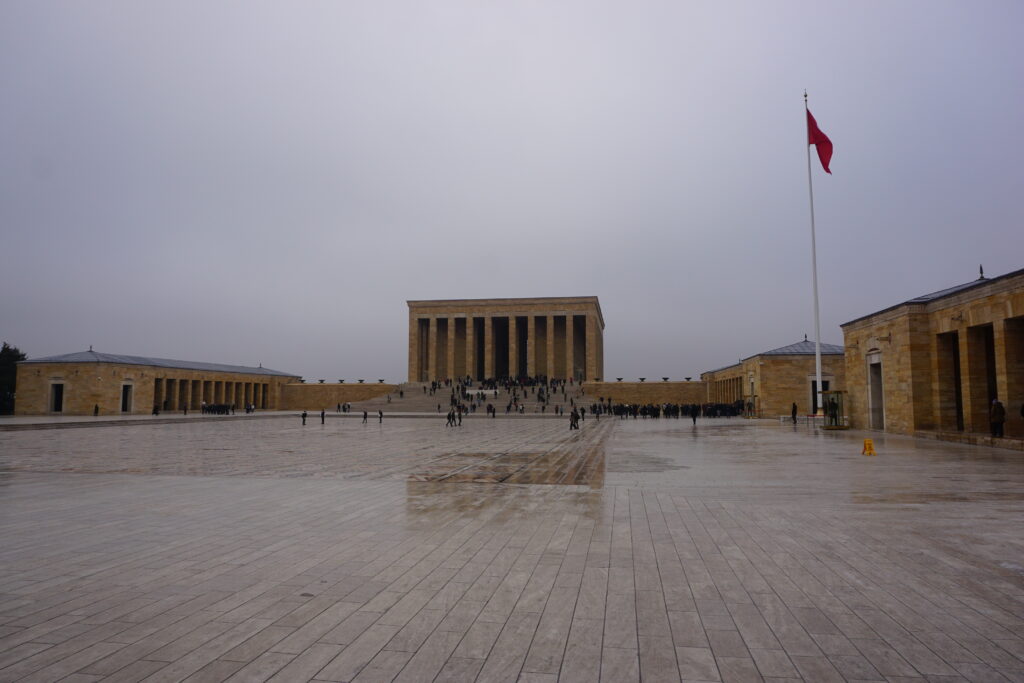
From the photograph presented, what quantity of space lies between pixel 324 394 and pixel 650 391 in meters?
28.8

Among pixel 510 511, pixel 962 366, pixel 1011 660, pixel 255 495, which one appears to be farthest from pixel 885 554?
pixel 962 366

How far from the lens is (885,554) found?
183 inches

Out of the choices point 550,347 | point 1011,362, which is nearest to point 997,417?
point 1011,362

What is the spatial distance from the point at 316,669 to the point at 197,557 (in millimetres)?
2447

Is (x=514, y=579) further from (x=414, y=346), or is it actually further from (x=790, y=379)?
(x=414, y=346)

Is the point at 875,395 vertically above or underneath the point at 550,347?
underneath

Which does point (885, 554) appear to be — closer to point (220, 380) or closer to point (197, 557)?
point (197, 557)

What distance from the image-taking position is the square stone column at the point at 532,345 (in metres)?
56.7

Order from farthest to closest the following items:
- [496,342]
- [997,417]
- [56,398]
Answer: [496,342] < [56,398] < [997,417]

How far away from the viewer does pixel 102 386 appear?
124 feet

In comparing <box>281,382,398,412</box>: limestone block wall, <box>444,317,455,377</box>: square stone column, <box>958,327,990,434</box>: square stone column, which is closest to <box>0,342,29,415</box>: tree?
<box>281,382,398,412</box>: limestone block wall

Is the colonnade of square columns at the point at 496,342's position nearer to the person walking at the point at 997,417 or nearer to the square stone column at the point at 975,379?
the square stone column at the point at 975,379

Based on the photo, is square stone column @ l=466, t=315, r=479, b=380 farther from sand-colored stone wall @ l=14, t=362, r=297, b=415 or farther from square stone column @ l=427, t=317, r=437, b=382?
sand-colored stone wall @ l=14, t=362, r=297, b=415

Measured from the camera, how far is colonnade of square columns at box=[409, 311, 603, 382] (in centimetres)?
5578
